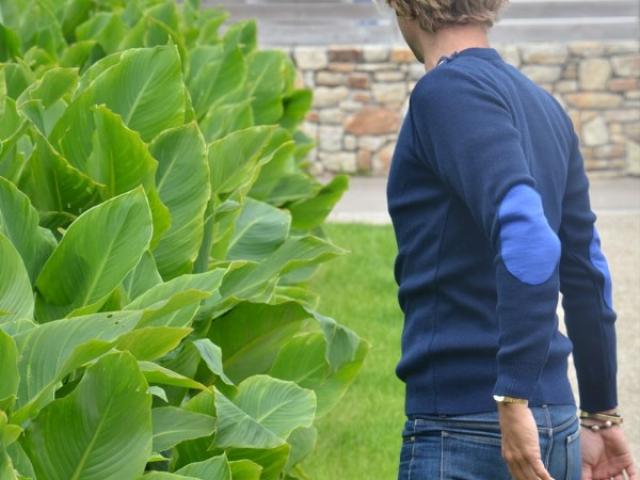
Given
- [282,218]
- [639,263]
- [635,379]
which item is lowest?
[639,263]

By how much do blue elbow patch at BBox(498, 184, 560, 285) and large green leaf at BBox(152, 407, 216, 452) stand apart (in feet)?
2.16

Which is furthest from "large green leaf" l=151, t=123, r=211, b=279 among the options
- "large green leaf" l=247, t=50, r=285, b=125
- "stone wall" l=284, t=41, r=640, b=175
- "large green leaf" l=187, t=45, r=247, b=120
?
"stone wall" l=284, t=41, r=640, b=175

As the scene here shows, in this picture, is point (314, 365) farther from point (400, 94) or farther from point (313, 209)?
point (400, 94)

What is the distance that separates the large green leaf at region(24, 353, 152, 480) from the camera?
2.39 m

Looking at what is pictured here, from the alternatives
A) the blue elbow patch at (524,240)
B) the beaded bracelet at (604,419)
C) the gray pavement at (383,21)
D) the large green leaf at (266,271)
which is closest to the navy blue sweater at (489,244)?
the blue elbow patch at (524,240)

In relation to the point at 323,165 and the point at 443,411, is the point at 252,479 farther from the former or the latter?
the point at 323,165

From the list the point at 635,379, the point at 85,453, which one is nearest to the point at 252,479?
the point at 85,453

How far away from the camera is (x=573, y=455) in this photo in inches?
116

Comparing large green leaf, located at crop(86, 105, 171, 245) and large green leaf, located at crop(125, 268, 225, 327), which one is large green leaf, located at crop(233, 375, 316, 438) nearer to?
large green leaf, located at crop(125, 268, 225, 327)

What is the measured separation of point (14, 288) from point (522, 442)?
0.96m

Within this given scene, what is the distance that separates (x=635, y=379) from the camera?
6.75 metres

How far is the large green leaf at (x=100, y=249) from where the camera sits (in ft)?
9.08

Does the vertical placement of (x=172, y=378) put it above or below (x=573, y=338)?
above

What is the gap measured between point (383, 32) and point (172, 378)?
456 inches
